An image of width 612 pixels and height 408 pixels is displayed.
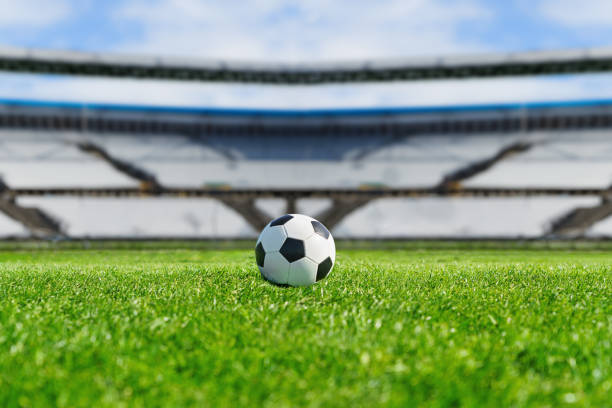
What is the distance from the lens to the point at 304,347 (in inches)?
72.5

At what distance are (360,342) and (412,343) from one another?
217 mm

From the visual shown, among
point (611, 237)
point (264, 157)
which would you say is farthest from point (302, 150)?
point (611, 237)

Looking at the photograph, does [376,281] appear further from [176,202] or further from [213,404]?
[176,202]

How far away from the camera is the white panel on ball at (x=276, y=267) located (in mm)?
3445

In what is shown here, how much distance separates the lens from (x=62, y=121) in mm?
22250

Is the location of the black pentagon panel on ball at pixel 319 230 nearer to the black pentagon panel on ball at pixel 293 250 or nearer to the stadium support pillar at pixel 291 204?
the black pentagon panel on ball at pixel 293 250

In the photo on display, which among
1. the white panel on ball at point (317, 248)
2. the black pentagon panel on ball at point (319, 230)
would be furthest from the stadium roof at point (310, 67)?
the white panel on ball at point (317, 248)

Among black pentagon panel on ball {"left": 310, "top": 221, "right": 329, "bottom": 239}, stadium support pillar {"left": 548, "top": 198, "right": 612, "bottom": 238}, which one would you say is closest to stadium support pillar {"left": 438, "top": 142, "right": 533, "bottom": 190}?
stadium support pillar {"left": 548, "top": 198, "right": 612, "bottom": 238}

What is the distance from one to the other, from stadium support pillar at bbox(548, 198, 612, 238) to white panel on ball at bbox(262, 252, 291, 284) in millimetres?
17520

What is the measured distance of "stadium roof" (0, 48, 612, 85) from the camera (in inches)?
742

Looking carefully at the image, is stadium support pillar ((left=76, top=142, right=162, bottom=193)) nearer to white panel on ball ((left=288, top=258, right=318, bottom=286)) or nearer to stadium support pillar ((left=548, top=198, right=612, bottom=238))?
stadium support pillar ((left=548, top=198, right=612, bottom=238))

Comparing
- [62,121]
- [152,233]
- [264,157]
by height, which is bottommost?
[152,233]

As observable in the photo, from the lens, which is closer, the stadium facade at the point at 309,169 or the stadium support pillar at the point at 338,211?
the stadium facade at the point at 309,169

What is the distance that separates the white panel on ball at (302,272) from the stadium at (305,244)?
2 centimetres
